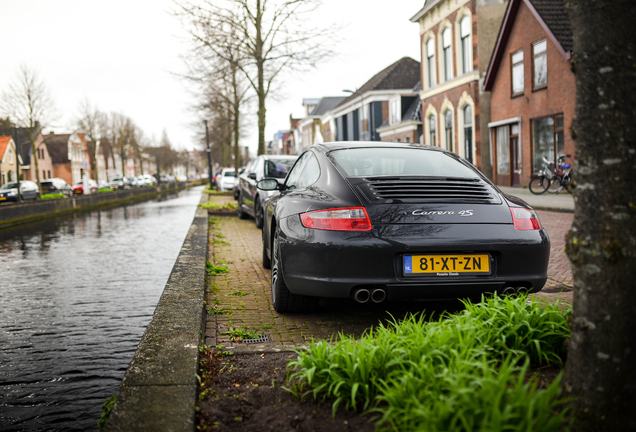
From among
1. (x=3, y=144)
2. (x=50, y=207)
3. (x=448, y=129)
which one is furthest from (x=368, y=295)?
(x=3, y=144)

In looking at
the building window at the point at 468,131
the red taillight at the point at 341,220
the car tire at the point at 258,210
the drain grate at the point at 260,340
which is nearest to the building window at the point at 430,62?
the building window at the point at 468,131

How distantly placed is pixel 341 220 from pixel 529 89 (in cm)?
2157

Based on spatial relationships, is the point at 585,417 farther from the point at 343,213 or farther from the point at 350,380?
the point at 343,213

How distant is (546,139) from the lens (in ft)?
72.9

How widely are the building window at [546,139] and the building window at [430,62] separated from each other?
36.0 feet

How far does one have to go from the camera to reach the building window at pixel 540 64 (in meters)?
22.1

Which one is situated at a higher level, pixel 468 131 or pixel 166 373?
pixel 468 131

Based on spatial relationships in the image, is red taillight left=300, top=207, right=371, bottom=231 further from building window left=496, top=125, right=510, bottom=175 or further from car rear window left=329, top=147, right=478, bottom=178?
building window left=496, top=125, right=510, bottom=175

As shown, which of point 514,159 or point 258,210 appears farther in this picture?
point 514,159

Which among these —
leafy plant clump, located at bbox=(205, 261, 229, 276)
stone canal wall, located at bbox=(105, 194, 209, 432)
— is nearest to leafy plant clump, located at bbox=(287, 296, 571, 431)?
stone canal wall, located at bbox=(105, 194, 209, 432)

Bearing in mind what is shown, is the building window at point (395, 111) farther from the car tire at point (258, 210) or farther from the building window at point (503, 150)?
the car tire at point (258, 210)

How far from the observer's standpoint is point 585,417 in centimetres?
200

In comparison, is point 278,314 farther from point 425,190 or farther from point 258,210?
point 258,210

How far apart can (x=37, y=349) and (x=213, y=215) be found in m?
11.5
